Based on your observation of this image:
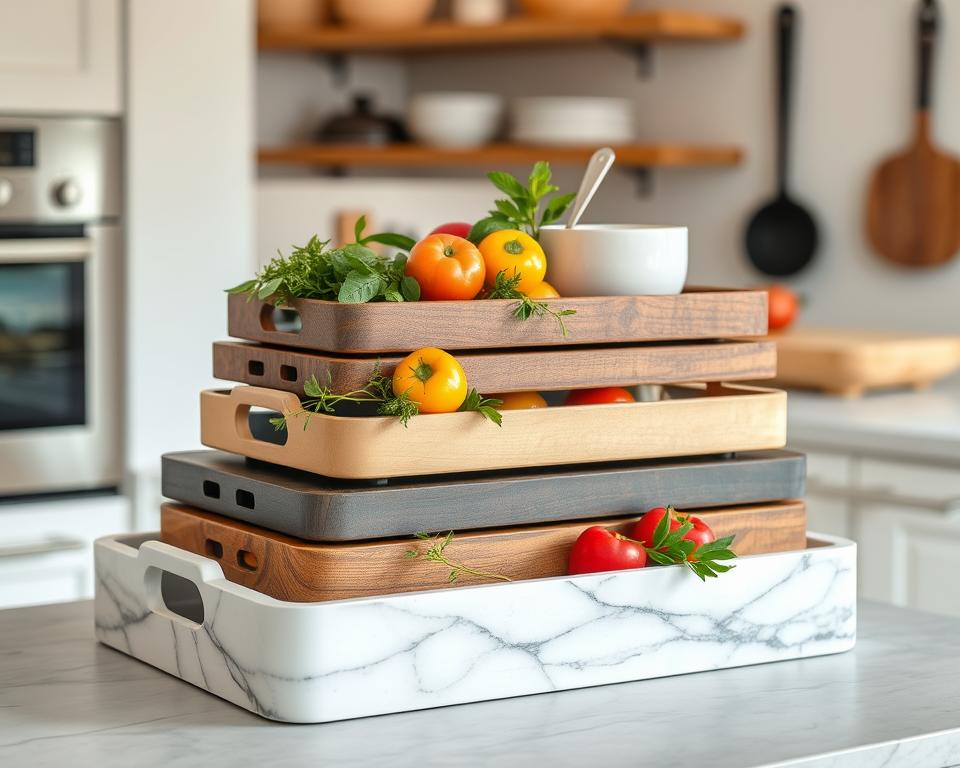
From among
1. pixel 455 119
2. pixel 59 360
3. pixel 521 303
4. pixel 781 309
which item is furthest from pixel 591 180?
pixel 455 119

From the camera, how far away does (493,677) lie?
3.58 feet

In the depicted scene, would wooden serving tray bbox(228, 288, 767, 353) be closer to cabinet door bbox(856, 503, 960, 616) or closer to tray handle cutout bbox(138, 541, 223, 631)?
tray handle cutout bbox(138, 541, 223, 631)

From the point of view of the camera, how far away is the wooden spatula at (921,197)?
313 cm

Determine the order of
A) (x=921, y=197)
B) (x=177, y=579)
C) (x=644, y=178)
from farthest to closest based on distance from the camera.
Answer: (x=644, y=178), (x=921, y=197), (x=177, y=579)

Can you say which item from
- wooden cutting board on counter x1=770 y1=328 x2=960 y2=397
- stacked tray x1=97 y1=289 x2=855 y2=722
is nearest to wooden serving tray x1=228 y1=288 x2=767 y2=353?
stacked tray x1=97 y1=289 x2=855 y2=722

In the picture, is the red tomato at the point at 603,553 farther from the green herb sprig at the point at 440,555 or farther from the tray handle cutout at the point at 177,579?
the tray handle cutout at the point at 177,579

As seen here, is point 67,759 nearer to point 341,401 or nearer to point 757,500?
point 341,401

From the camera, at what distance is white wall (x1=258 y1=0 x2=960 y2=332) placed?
323cm

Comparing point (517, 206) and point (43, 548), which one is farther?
point (43, 548)

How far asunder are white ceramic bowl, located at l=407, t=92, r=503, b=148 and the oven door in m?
1.09

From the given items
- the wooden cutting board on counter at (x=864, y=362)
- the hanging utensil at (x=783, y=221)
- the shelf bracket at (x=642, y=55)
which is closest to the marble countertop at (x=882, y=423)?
the wooden cutting board on counter at (x=864, y=362)

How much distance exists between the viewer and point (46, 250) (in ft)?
8.57

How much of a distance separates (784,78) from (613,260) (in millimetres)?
2321

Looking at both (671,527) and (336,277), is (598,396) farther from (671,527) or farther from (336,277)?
(336,277)
